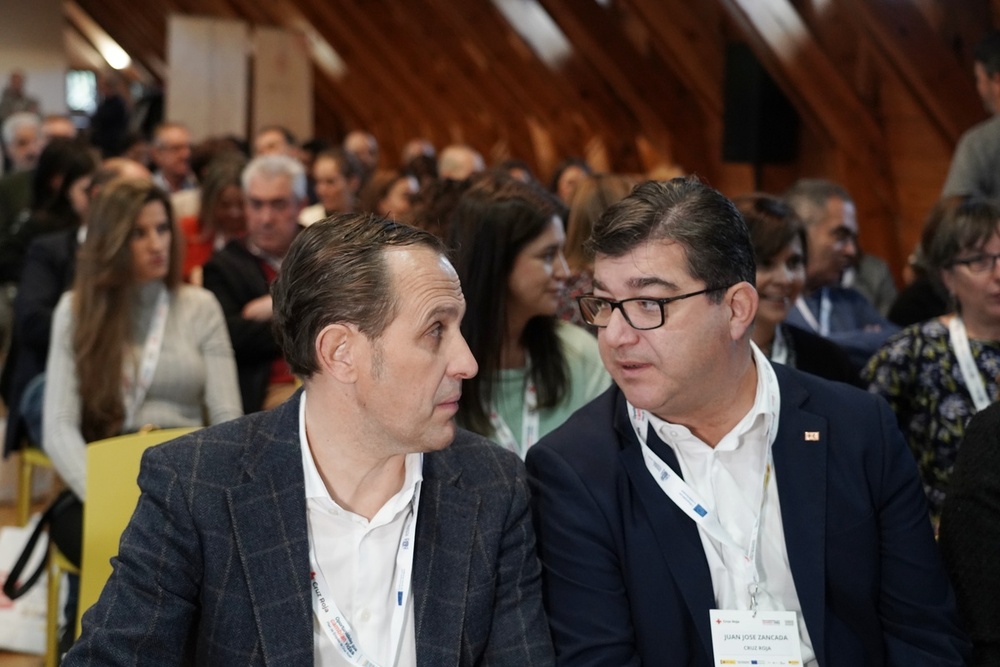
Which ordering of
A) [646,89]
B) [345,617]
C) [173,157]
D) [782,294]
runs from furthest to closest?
[646,89], [173,157], [782,294], [345,617]

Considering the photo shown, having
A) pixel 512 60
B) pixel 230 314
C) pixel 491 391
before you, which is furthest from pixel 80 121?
pixel 491 391

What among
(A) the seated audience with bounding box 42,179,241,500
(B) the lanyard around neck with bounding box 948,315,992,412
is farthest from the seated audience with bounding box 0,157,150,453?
(B) the lanyard around neck with bounding box 948,315,992,412

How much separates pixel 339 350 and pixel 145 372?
1.95 metres

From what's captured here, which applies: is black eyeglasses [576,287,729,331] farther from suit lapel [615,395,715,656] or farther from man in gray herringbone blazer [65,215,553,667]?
man in gray herringbone blazer [65,215,553,667]

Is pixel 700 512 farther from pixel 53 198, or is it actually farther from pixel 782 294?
pixel 53 198

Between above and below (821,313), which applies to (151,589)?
below

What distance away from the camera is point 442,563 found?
1979 mm

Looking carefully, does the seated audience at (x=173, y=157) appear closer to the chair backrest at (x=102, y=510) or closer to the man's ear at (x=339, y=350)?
the chair backrest at (x=102, y=510)

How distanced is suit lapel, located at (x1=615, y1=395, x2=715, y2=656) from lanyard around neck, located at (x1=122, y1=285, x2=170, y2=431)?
6.45 ft

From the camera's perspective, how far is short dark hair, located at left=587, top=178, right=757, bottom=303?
2172 millimetres

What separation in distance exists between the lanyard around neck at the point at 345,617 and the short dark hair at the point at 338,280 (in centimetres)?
31

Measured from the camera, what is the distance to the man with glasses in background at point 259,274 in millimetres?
4262

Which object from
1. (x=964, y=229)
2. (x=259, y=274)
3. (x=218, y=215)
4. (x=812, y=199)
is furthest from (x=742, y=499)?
(x=218, y=215)

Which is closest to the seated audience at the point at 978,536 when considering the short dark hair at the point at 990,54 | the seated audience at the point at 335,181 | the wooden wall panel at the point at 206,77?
the short dark hair at the point at 990,54
